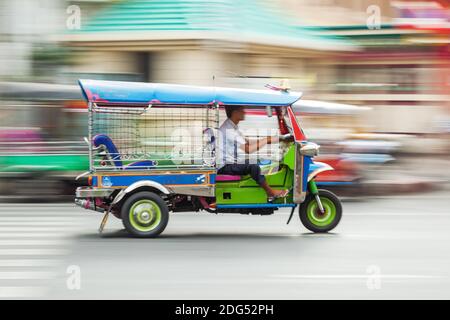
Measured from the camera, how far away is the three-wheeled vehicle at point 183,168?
1051 centimetres

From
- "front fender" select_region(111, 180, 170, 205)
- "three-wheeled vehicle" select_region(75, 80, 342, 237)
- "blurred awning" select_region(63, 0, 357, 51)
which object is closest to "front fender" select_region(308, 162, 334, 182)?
"three-wheeled vehicle" select_region(75, 80, 342, 237)

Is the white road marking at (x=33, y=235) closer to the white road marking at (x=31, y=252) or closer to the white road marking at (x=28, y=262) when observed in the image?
the white road marking at (x=31, y=252)

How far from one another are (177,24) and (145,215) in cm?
1200

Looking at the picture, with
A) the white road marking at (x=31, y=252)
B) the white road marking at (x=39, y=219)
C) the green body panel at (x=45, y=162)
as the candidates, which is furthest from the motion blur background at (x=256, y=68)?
the white road marking at (x=31, y=252)

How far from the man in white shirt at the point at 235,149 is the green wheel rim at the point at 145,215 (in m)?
0.90

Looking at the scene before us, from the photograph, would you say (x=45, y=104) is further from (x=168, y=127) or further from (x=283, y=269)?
(x=283, y=269)

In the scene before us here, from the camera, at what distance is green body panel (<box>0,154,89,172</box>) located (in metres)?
15.3

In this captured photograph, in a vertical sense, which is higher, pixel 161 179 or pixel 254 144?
pixel 254 144

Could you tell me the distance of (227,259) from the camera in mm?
9172

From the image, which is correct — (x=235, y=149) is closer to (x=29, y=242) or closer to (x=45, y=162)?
(x=29, y=242)

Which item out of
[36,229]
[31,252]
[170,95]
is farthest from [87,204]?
[170,95]

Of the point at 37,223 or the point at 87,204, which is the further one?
the point at 37,223

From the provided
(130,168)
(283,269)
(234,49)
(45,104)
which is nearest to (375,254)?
(283,269)

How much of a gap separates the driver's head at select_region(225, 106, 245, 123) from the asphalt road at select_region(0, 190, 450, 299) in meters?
1.42
